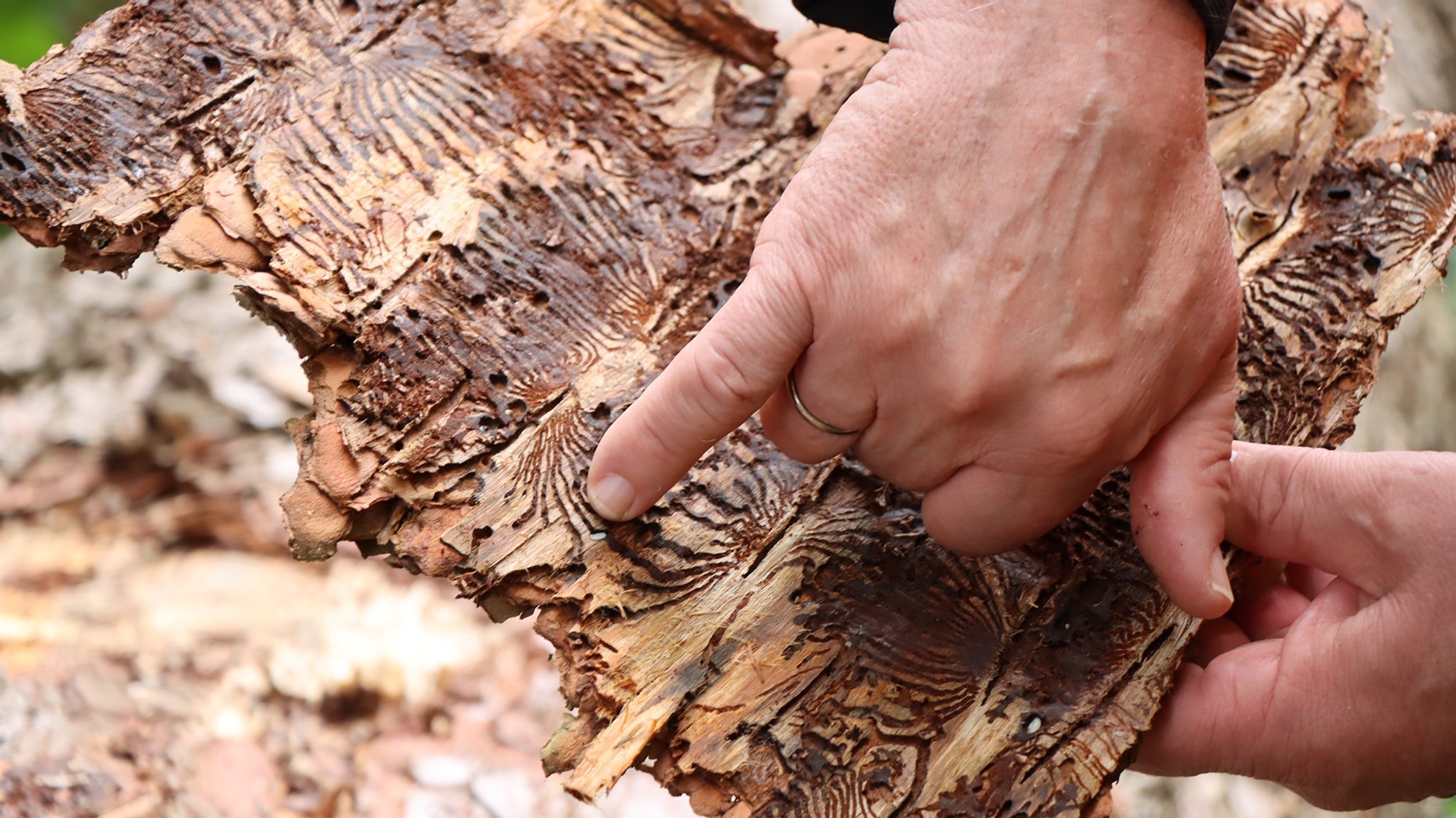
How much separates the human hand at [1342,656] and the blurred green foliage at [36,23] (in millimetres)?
2324

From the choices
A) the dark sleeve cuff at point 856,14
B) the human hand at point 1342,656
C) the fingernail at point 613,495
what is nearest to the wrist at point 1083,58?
the dark sleeve cuff at point 856,14

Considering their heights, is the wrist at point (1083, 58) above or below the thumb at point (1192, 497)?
above

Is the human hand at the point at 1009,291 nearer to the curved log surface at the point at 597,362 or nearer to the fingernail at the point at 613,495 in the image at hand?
the fingernail at the point at 613,495

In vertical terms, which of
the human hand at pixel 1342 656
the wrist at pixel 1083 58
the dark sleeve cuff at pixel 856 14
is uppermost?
the wrist at pixel 1083 58

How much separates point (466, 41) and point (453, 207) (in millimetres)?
239

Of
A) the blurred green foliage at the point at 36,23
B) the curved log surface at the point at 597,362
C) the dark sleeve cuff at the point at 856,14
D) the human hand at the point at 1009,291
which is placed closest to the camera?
the human hand at the point at 1009,291

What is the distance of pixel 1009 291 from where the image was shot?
91 centimetres

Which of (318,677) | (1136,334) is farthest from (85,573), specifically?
(1136,334)

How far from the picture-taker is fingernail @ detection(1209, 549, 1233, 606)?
978mm

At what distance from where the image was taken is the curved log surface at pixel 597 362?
1016 millimetres

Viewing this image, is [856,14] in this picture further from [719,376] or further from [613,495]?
[613,495]

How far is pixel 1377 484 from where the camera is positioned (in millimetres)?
972

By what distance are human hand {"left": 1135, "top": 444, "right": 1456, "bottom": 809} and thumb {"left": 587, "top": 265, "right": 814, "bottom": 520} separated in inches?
19.5

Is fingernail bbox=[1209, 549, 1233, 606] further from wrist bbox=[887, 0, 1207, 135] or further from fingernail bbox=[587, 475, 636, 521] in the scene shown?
fingernail bbox=[587, 475, 636, 521]
